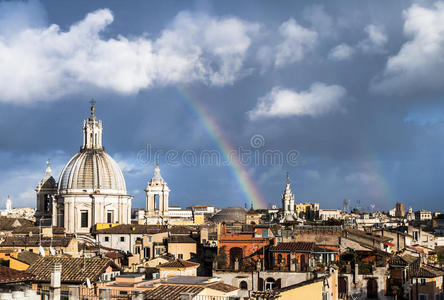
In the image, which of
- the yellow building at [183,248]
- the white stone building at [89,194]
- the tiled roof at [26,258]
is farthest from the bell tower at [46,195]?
the tiled roof at [26,258]

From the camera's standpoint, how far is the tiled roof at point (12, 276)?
2610cm

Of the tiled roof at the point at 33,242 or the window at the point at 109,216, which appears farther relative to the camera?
the window at the point at 109,216

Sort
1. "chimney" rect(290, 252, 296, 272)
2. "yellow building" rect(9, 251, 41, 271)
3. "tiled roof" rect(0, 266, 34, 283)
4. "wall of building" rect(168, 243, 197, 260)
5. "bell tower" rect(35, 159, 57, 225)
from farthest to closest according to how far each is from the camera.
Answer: "bell tower" rect(35, 159, 57, 225)
"wall of building" rect(168, 243, 197, 260)
"chimney" rect(290, 252, 296, 272)
"yellow building" rect(9, 251, 41, 271)
"tiled roof" rect(0, 266, 34, 283)

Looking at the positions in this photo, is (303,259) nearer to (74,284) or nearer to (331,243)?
(331,243)

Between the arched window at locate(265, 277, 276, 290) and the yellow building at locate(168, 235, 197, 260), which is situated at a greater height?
the yellow building at locate(168, 235, 197, 260)

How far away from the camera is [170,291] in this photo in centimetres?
2702

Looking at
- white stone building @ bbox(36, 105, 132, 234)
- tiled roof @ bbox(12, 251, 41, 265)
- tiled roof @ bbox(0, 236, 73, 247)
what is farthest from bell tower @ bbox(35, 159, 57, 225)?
tiled roof @ bbox(12, 251, 41, 265)

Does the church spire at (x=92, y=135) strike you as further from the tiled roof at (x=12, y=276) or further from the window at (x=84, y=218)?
the tiled roof at (x=12, y=276)

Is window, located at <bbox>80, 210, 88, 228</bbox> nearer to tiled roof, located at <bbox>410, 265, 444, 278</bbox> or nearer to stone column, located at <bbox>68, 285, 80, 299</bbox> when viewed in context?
tiled roof, located at <bbox>410, 265, 444, 278</bbox>

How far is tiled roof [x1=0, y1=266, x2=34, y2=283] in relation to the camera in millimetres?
26105

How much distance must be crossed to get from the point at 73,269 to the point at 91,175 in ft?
220

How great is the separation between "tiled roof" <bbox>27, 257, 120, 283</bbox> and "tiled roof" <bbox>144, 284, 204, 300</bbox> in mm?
4695

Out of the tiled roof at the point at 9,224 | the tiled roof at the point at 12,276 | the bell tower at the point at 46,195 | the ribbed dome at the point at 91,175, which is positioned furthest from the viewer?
the bell tower at the point at 46,195

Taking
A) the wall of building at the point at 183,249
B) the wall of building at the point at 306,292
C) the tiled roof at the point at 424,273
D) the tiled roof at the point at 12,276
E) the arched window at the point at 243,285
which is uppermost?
the tiled roof at the point at 12,276
